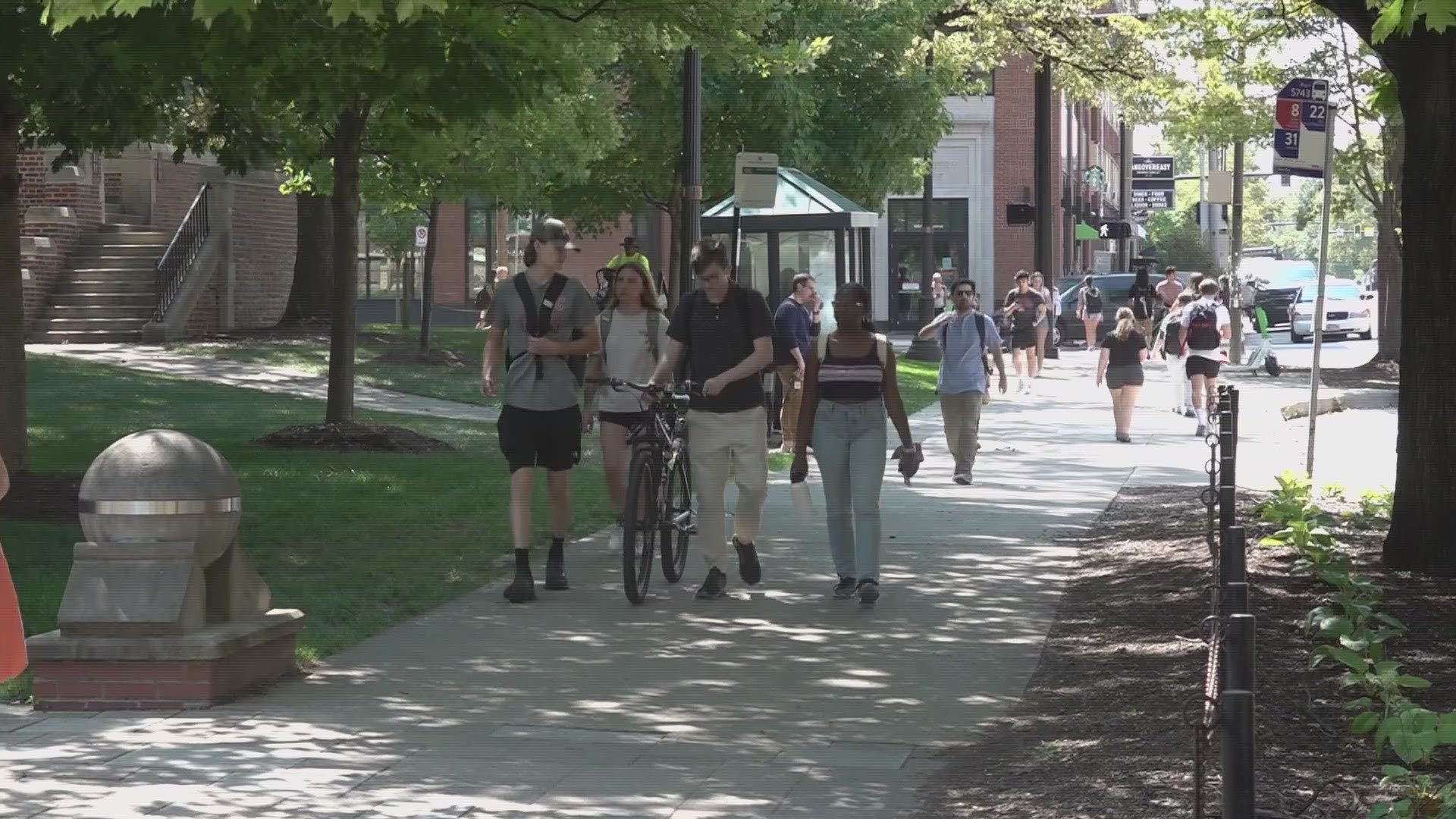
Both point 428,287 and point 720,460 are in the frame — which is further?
point 428,287

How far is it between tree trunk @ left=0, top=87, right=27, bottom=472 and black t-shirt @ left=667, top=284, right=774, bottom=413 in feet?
17.9

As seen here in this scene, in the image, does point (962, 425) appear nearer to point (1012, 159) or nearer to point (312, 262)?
point (312, 262)

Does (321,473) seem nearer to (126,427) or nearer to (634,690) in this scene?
(126,427)

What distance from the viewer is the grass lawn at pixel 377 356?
2541 centimetres

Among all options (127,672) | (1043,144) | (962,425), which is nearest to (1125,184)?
(1043,144)

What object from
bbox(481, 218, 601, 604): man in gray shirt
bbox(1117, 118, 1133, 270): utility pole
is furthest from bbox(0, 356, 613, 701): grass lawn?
bbox(1117, 118, 1133, 270): utility pole

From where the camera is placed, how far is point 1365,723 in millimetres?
6406

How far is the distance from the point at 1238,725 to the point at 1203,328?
A: 694 inches

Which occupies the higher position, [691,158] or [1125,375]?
[691,158]

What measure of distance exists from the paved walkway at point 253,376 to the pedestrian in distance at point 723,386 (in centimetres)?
1143

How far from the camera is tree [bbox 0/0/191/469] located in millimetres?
11641

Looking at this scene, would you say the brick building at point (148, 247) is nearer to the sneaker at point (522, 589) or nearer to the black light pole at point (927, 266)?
the black light pole at point (927, 266)

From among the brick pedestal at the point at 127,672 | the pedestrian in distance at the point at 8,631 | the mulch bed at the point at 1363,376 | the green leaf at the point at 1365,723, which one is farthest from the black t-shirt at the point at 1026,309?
the pedestrian in distance at the point at 8,631

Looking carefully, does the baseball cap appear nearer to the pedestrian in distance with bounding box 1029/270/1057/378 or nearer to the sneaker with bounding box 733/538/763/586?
the sneaker with bounding box 733/538/763/586
